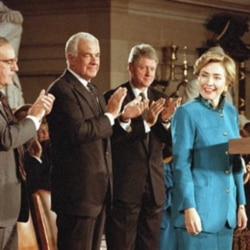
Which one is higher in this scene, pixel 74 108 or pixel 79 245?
pixel 74 108

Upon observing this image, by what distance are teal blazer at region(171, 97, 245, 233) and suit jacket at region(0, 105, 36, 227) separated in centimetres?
70

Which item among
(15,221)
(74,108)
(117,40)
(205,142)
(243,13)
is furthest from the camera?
(243,13)

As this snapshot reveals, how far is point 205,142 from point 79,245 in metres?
1.04

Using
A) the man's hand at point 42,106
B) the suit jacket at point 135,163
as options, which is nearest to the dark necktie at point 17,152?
the man's hand at point 42,106

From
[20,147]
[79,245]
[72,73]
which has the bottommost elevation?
[79,245]

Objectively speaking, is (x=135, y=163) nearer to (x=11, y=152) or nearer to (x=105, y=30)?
(x=11, y=152)

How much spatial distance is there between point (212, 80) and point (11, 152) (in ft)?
3.26

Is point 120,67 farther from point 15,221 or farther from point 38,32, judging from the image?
point 15,221

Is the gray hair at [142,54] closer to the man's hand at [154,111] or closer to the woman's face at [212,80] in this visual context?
the man's hand at [154,111]

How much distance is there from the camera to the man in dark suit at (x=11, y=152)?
4.81 meters

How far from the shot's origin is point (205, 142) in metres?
4.61

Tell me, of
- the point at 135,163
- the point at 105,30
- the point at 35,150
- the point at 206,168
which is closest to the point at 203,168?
the point at 206,168

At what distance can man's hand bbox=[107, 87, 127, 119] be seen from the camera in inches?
210

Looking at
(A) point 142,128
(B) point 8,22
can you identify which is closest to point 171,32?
(B) point 8,22
